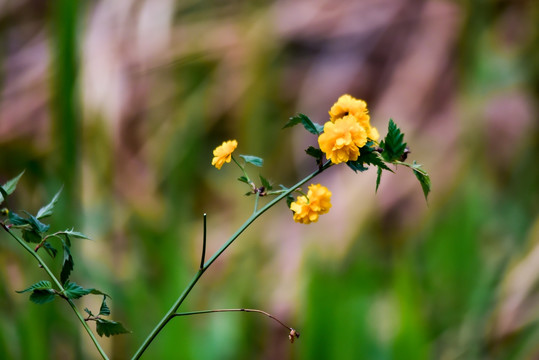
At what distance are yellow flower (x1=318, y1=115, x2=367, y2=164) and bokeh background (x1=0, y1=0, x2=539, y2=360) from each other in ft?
1.87

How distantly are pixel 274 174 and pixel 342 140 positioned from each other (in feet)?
3.35

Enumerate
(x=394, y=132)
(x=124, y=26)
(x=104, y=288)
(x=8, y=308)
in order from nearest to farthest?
(x=394, y=132) < (x=8, y=308) < (x=104, y=288) < (x=124, y=26)

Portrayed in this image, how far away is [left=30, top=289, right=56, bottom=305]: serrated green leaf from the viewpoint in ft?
0.69

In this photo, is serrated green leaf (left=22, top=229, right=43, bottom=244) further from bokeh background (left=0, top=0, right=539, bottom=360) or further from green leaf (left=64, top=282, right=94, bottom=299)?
bokeh background (left=0, top=0, right=539, bottom=360)

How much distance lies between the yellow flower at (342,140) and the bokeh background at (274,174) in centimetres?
57

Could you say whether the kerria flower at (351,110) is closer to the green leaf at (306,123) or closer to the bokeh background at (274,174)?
the green leaf at (306,123)

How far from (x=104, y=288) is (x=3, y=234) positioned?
172 mm

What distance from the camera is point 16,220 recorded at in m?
0.22

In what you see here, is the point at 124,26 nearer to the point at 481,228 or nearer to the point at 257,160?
the point at 481,228

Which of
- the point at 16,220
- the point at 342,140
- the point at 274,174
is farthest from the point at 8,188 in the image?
the point at 274,174

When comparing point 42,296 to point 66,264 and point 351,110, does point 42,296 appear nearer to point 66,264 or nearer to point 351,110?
point 66,264

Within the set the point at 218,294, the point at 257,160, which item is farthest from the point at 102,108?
the point at 257,160

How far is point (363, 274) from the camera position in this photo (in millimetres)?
830

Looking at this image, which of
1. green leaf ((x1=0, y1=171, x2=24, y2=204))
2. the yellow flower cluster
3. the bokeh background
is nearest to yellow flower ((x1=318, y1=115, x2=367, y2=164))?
the yellow flower cluster
